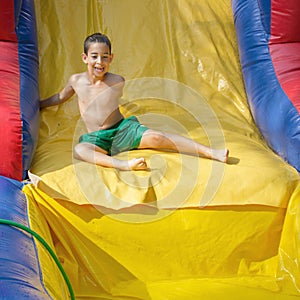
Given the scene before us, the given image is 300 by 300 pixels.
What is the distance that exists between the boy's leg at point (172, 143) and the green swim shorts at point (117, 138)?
1.4 inches

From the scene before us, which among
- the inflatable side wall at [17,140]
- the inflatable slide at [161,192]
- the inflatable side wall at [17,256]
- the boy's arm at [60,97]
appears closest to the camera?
the inflatable side wall at [17,256]

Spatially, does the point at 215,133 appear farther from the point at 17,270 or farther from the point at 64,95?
the point at 17,270

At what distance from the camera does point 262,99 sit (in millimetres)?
2742

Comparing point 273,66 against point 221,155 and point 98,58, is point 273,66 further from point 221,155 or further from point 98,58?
point 98,58

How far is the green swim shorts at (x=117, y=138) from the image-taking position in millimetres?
2510

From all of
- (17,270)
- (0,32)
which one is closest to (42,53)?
(0,32)

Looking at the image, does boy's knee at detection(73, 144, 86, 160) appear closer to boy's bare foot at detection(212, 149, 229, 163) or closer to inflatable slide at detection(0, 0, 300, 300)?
inflatable slide at detection(0, 0, 300, 300)

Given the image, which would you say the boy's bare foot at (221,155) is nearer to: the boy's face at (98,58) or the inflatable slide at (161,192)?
the inflatable slide at (161,192)

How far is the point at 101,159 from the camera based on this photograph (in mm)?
2357

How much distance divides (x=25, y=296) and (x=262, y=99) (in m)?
1.62

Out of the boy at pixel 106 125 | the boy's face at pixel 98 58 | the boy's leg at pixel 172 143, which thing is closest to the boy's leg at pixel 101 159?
the boy at pixel 106 125

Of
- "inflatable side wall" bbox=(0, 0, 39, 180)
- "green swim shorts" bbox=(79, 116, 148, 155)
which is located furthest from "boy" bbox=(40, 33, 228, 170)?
"inflatable side wall" bbox=(0, 0, 39, 180)

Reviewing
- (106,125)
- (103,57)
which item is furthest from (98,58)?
(106,125)

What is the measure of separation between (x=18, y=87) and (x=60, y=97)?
26cm
